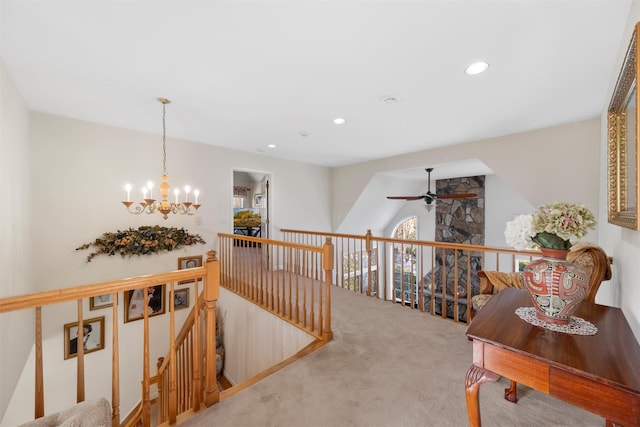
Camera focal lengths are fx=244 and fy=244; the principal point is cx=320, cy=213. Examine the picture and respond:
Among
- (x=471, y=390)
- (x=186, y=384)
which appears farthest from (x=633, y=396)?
(x=186, y=384)

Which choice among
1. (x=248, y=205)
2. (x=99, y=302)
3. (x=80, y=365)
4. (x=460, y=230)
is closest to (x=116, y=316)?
(x=80, y=365)

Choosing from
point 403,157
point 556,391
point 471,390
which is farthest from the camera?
point 403,157

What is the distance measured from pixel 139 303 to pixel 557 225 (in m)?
4.64

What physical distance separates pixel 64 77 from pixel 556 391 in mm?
3800

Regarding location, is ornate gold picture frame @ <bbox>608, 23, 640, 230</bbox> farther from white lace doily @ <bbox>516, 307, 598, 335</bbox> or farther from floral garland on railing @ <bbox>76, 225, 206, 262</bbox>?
floral garland on railing @ <bbox>76, 225, 206, 262</bbox>

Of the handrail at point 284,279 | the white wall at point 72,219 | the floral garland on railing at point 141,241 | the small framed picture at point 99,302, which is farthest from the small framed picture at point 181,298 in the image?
the small framed picture at point 99,302

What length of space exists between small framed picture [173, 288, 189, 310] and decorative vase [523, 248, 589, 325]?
14.4ft

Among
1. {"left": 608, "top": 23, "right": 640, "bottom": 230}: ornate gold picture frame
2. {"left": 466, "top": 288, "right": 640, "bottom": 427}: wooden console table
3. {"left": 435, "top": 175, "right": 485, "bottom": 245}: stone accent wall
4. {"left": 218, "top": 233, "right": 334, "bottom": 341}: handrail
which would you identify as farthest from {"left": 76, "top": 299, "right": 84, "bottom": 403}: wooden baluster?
{"left": 435, "top": 175, "right": 485, "bottom": 245}: stone accent wall

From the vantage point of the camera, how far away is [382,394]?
5.53ft

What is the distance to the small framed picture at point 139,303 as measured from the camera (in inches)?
136

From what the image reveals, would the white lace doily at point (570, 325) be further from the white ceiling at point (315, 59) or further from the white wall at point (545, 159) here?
the white wall at point (545, 159)

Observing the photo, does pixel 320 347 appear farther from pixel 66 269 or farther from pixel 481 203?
pixel 481 203

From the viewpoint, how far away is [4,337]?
192 cm

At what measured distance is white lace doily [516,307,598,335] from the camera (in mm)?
1002
